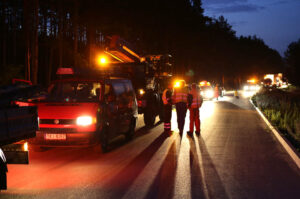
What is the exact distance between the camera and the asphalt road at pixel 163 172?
6.47 metres

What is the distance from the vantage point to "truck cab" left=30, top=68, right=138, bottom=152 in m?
9.43

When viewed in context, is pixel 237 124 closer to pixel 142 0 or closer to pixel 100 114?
pixel 100 114

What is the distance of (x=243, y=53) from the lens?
451 ft

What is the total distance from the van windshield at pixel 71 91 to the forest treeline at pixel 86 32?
23.2 ft

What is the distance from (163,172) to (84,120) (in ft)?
8.43

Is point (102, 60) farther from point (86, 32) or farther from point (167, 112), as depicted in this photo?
point (86, 32)

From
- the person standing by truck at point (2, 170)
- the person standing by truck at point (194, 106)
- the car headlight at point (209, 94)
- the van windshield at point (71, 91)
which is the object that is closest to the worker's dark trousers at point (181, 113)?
the person standing by truck at point (194, 106)

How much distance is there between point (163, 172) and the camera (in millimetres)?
7859

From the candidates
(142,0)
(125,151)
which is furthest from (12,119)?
(142,0)

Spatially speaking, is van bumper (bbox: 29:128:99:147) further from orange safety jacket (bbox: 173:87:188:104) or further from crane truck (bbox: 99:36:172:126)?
crane truck (bbox: 99:36:172:126)

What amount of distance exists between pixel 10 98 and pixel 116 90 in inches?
210

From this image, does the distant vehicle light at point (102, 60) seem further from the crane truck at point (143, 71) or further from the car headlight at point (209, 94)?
the car headlight at point (209, 94)

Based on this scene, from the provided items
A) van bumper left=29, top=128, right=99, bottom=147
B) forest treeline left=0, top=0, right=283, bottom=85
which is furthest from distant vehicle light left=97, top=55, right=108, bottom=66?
van bumper left=29, top=128, right=99, bottom=147

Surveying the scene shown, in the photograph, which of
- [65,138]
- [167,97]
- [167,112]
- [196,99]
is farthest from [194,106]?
[65,138]
